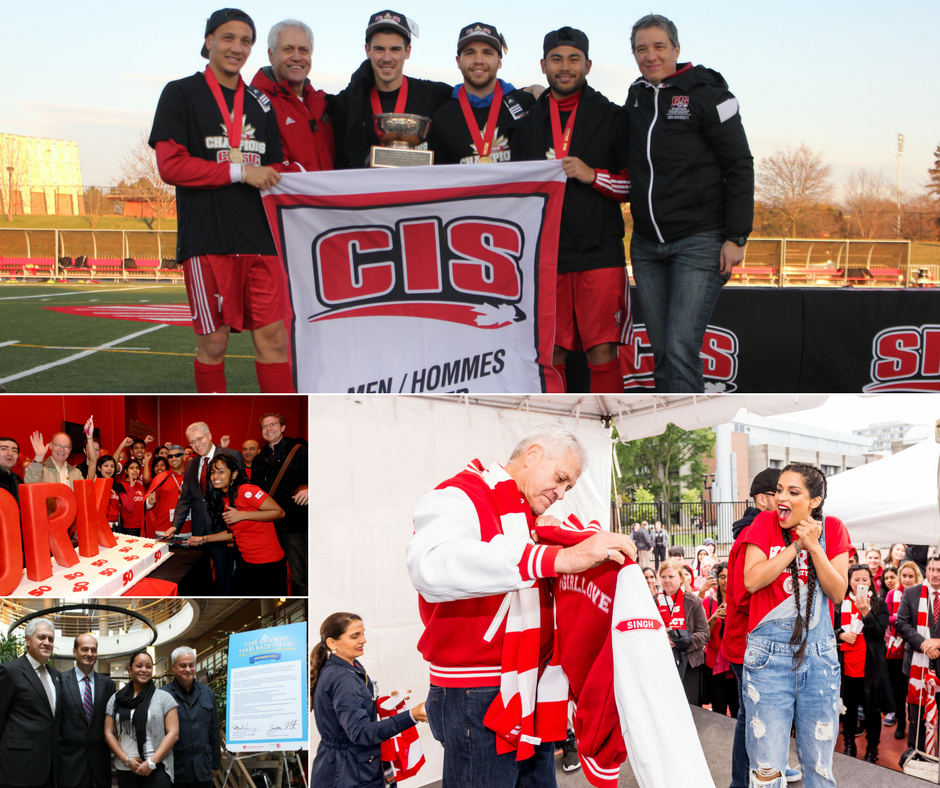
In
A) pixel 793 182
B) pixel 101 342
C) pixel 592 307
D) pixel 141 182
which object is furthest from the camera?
pixel 141 182

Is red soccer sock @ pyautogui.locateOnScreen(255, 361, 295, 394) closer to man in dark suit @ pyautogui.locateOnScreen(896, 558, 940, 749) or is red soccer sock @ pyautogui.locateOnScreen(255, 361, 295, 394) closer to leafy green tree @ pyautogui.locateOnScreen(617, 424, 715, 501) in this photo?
leafy green tree @ pyautogui.locateOnScreen(617, 424, 715, 501)

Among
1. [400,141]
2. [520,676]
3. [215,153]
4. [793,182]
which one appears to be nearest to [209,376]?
[215,153]

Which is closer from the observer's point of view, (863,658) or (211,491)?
(863,658)

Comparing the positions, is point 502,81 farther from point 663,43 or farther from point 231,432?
point 231,432

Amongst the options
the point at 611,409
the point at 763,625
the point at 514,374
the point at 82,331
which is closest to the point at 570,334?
the point at 514,374

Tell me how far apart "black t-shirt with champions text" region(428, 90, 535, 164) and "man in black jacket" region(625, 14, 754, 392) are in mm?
551

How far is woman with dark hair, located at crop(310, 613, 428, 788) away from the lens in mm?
2701

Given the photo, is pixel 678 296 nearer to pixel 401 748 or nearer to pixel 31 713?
pixel 401 748

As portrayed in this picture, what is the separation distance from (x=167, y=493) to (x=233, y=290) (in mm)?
1271

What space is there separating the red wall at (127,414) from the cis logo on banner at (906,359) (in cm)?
405

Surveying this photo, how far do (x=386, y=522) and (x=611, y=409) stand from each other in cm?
89

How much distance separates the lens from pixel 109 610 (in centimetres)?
290

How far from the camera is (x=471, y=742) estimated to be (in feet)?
7.53

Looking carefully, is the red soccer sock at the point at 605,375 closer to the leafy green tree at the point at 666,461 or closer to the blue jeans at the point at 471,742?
the leafy green tree at the point at 666,461
